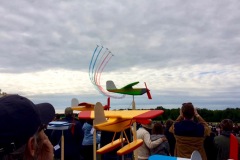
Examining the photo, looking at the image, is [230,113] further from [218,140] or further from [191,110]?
[191,110]

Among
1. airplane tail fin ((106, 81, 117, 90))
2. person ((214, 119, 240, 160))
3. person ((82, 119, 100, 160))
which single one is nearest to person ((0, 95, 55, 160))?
person ((214, 119, 240, 160))

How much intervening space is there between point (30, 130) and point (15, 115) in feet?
0.24

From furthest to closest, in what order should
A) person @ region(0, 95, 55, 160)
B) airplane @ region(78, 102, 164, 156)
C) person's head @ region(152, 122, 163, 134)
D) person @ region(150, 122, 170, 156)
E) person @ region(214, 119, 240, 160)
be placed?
person's head @ region(152, 122, 163, 134)
person @ region(150, 122, 170, 156)
person @ region(214, 119, 240, 160)
airplane @ region(78, 102, 164, 156)
person @ region(0, 95, 55, 160)

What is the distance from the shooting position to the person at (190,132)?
4051 millimetres

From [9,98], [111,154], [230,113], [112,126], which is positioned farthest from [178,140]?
[230,113]

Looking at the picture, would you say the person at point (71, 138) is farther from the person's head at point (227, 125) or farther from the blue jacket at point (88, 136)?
the person's head at point (227, 125)

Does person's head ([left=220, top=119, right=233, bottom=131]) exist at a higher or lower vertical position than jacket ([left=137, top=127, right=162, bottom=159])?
higher

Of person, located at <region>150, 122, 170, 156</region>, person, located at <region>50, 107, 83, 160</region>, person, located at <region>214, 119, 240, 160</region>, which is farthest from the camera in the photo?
person, located at <region>50, 107, 83, 160</region>

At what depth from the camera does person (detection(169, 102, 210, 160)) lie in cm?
405

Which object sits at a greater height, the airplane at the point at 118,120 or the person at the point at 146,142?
the airplane at the point at 118,120

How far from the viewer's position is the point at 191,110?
4.08 meters

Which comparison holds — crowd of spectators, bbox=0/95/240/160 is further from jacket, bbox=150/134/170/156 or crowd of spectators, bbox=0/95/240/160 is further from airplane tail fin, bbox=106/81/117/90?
airplane tail fin, bbox=106/81/117/90

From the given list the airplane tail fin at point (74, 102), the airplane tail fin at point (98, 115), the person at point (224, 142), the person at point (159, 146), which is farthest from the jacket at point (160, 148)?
the airplane tail fin at point (98, 115)

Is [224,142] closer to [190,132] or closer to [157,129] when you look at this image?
[190,132]
